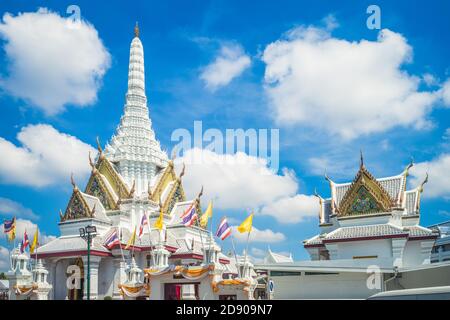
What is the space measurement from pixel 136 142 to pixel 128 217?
859 cm

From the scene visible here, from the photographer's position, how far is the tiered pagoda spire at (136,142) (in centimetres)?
4906

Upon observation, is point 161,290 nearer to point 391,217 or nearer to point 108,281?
point 108,281

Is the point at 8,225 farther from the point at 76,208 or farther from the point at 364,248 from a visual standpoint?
the point at 364,248

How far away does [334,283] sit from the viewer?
95.7 ft

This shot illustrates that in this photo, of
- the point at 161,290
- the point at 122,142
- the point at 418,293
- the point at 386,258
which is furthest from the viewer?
the point at 122,142

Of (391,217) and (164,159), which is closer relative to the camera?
(391,217)

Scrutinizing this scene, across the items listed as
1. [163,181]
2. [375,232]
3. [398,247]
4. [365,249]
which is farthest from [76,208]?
[398,247]

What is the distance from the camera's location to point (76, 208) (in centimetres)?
4472

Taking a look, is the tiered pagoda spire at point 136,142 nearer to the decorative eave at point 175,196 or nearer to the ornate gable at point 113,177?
the ornate gable at point 113,177

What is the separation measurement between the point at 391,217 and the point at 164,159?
24862 millimetres

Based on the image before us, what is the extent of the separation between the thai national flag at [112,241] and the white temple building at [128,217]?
0.37 meters

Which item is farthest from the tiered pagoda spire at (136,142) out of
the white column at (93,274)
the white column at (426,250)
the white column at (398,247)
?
the white column at (426,250)
